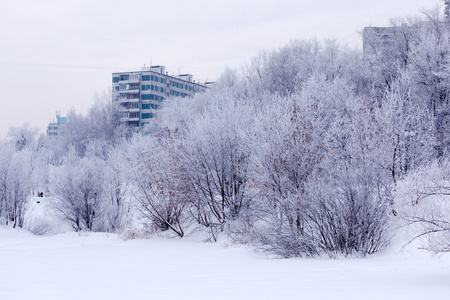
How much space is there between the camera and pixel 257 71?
177 ft

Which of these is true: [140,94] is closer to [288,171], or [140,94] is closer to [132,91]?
[132,91]

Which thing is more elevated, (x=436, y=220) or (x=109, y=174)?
(x=436, y=220)

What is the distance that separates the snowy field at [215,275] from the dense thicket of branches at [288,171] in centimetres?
134

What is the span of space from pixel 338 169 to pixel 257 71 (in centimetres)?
3859

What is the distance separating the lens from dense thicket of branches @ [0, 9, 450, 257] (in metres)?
16.2

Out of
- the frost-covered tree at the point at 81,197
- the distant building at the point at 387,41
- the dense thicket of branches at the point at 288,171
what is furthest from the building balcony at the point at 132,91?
the frost-covered tree at the point at 81,197

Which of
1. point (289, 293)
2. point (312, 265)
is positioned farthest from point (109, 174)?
point (289, 293)

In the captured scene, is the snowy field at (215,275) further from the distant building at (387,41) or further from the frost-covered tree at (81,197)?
the distant building at (387,41)

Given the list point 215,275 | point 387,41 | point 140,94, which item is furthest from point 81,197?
point 140,94

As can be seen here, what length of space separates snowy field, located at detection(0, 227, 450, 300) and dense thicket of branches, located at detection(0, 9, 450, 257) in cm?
134

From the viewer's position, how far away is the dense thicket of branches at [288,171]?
53.0 feet

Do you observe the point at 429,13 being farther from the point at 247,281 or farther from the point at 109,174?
the point at 247,281

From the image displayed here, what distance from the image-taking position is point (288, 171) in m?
18.9

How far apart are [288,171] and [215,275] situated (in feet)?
22.5
